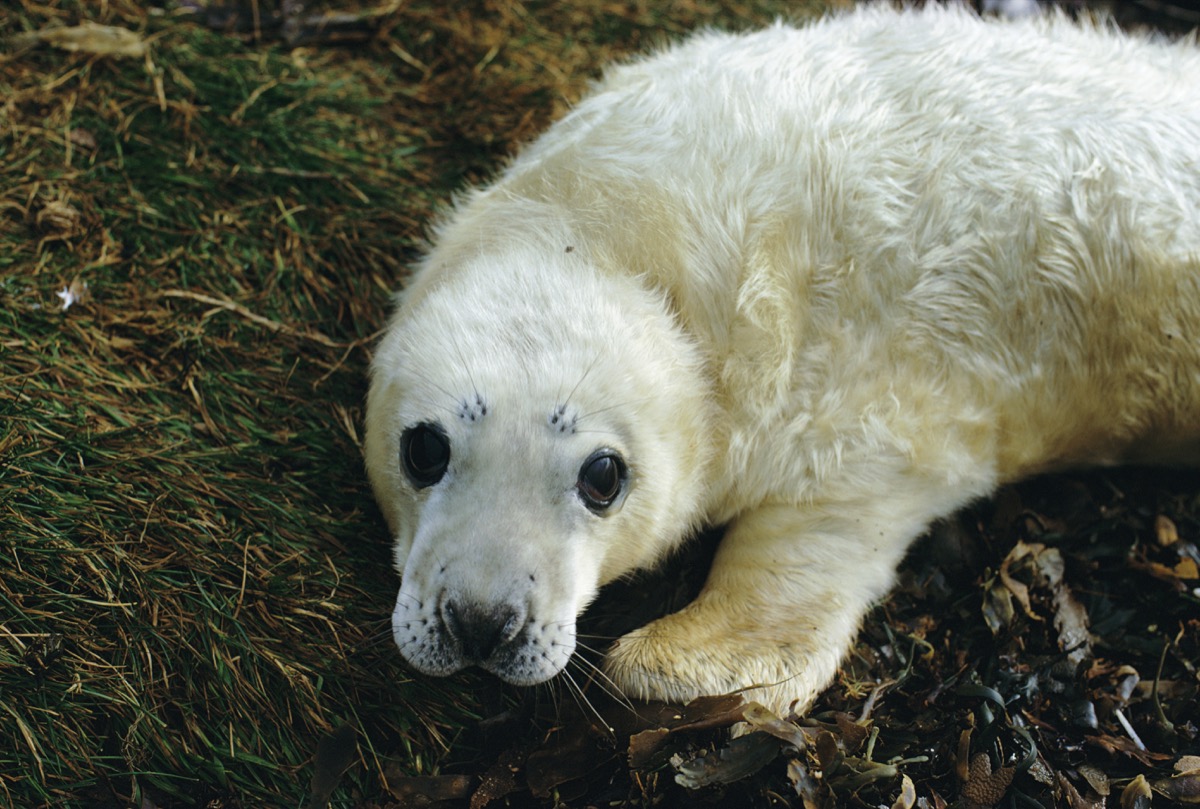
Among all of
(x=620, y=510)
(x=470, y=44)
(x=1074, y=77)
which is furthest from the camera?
(x=470, y=44)

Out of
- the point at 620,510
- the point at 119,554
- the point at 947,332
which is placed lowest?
the point at 119,554

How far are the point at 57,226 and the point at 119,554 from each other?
4.46ft

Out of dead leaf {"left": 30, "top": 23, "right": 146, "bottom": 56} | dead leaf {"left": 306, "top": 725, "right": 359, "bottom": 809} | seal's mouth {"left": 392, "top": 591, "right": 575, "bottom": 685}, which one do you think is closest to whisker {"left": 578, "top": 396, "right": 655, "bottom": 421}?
seal's mouth {"left": 392, "top": 591, "right": 575, "bottom": 685}

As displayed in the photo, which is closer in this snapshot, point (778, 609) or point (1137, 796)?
point (1137, 796)

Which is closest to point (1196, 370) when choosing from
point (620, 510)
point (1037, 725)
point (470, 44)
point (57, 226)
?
point (1037, 725)

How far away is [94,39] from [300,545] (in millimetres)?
2379

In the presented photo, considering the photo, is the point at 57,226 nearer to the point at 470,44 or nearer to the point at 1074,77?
the point at 470,44

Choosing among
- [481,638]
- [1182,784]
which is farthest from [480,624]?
[1182,784]

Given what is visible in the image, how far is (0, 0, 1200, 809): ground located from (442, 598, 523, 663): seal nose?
0.42m

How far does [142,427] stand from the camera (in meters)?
3.22

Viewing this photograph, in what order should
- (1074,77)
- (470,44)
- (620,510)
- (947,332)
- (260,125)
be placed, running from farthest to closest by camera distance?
(470,44)
(260,125)
(1074,77)
(947,332)
(620,510)

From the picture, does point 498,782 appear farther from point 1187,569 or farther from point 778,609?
point 1187,569

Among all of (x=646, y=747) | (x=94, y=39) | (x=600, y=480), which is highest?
(x=94, y=39)

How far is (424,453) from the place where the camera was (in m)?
2.86
